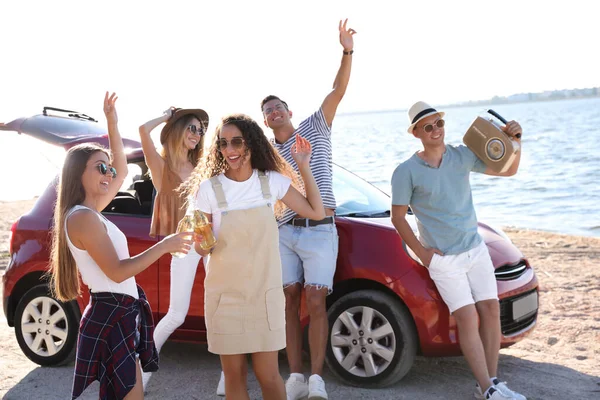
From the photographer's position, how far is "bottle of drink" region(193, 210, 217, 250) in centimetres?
388

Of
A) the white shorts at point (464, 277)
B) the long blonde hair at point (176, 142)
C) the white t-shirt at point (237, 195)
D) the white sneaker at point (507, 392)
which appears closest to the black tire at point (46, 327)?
the long blonde hair at point (176, 142)

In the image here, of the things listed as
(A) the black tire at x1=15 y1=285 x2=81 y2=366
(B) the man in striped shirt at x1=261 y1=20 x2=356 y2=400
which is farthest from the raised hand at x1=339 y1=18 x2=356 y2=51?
(A) the black tire at x1=15 y1=285 x2=81 y2=366

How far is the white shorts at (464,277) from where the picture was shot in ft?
16.6

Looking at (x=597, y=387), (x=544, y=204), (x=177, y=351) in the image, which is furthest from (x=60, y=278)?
(x=544, y=204)

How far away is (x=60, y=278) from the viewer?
399 centimetres

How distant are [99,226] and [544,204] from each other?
1865cm

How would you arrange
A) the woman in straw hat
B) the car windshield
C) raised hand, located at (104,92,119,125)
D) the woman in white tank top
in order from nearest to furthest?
the woman in white tank top → raised hand, located at (104,92,119,125) → the woman in straw hat → the car windshield

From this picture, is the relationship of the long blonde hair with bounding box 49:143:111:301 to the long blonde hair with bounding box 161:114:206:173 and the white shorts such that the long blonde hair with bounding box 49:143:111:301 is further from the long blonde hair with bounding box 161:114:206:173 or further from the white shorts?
the white shorts

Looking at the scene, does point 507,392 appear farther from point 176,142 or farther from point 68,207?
point 68,207

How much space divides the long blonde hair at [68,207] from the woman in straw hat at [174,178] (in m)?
1.23

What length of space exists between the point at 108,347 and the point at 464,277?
7.45 ft

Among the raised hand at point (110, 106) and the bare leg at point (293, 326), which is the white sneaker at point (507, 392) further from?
the raised hand at point (110, 106)

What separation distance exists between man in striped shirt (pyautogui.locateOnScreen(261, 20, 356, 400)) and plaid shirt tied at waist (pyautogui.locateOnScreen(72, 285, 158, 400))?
151cm

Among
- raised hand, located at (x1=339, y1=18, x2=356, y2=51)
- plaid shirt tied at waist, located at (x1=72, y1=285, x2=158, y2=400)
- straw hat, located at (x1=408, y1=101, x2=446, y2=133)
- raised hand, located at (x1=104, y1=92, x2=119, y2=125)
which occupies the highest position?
raised hand, located at (x1=339, y1=18, x2=356, y2=51)
